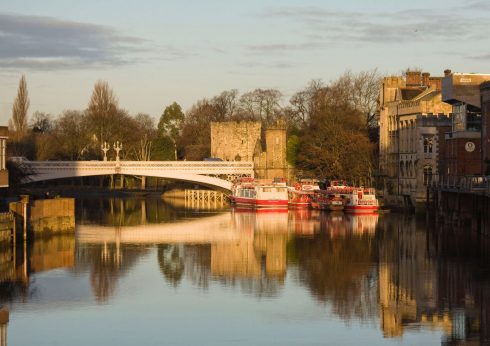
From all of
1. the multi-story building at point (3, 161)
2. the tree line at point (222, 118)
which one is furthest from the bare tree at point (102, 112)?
the multi-story building at point (3, 161)

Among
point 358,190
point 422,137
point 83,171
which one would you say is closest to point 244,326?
point 358,190

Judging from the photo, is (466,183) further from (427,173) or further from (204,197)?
(204,197)

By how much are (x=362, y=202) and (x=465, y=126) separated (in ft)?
38.0

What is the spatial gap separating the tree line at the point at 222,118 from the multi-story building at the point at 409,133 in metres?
2.11

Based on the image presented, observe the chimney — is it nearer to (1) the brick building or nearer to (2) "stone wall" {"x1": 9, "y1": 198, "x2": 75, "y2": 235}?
(1) the brick building

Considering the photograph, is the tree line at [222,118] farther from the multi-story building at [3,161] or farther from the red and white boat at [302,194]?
the multi-story building at [3,161]

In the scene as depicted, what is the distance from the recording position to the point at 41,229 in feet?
169

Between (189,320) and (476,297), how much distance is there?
8.87m

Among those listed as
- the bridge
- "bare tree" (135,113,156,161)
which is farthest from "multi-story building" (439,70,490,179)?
"bare tree" (135,113,156,161)

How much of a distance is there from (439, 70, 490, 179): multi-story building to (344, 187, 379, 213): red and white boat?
867 centimetres

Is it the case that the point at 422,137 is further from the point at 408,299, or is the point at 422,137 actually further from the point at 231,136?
the point at 408,299

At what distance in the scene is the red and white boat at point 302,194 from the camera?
79812 millimetres

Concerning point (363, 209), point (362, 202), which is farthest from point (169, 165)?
point (363, 209)

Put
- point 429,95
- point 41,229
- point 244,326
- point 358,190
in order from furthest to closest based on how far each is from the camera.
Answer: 1. point 429,95
2. point 358,190
3. point 41,229
4. point 244,326
